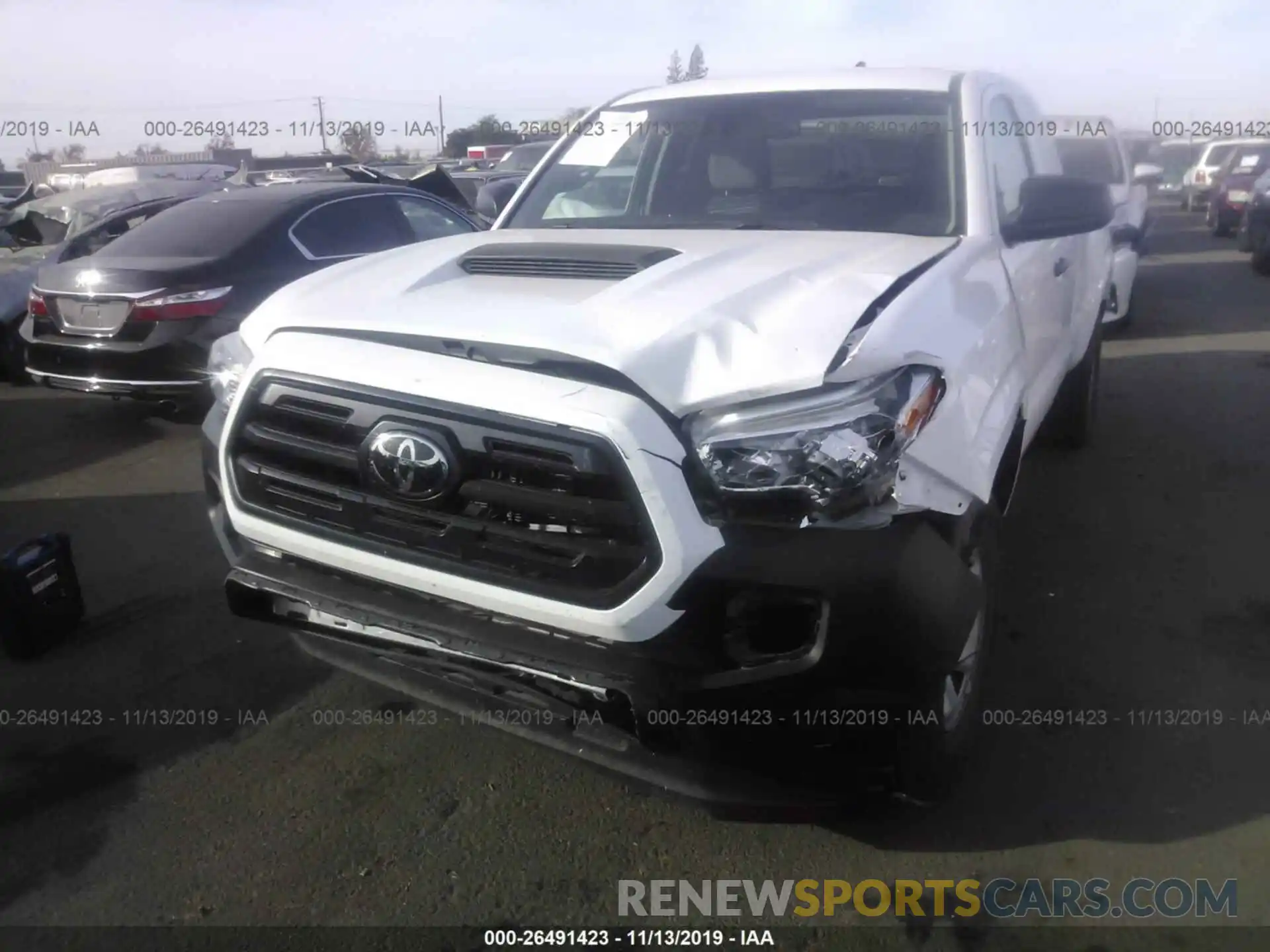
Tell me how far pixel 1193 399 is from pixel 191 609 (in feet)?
20.8

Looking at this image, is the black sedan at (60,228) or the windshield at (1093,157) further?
the windshield at (1093,157)

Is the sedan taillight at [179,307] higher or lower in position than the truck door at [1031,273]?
lower

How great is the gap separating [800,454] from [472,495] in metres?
0.70

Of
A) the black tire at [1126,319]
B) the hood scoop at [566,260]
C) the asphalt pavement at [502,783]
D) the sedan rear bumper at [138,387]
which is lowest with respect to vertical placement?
the black tire at [1126,319]

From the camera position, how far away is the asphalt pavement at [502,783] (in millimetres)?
2605

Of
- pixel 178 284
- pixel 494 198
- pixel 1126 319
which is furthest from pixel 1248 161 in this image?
pixel 178 284

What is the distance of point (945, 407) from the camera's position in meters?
2.34

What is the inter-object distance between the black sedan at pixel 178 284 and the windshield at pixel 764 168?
2.75 m

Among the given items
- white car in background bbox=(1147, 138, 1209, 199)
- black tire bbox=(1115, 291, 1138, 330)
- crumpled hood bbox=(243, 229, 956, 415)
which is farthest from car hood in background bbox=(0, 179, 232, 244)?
white car in background bbox=(1147, 138, 1209, 199)

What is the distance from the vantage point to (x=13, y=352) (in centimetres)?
813

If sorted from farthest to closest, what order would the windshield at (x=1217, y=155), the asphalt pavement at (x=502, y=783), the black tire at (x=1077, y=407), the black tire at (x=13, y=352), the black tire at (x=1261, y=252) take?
the windshield at (x=1217, y=155), the black tire at (x=1261, y=252), the black tire at (x=13, y=352), the black tire at (x=1077, y=407), the asphalt pavement at (x=502, y=783)

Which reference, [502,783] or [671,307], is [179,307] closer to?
[502,783]

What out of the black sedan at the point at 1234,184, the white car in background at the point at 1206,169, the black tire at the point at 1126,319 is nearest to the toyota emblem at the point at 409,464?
the black tire at the point at 1126,319

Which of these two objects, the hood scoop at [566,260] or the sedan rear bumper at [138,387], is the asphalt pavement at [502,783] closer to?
the hood scoop at [566,260]
